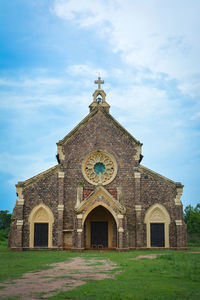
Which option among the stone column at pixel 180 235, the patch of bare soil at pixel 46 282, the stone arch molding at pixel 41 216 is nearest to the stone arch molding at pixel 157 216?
the stone column at pixel 180 235

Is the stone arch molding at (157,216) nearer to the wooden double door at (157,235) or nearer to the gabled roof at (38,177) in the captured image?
the wooden double door at (157,235)

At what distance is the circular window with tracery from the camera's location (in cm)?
3008

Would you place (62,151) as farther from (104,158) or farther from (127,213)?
(127,213)

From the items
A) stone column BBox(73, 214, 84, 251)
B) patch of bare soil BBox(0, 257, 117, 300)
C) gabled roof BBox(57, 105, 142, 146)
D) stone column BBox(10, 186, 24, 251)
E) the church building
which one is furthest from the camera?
gabled roof BBox(57, 105, 142, 146)

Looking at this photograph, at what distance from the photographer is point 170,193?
2973cm

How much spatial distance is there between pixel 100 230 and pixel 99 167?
5.70 m

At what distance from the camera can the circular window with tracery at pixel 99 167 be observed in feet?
98.7

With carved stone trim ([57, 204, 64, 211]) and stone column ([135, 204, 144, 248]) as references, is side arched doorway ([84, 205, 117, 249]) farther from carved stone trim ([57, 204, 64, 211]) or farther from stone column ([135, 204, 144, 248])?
carved stone trim ([57, 204, 64, 211])

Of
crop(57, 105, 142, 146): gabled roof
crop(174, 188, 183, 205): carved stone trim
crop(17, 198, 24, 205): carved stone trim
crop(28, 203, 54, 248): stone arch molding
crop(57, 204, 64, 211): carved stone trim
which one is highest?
crop(57, 105, 142, 146): gabled roof

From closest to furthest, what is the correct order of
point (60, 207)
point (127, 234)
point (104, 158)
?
point (127, 234), point (60, 207), point (104, 158)

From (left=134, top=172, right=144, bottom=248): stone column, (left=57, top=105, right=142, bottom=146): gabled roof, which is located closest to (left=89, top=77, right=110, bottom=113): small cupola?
(left=57, top=105, right=142, bottom=146): gabled roof

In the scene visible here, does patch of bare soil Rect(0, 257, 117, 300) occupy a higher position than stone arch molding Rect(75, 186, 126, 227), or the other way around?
stone arch molding Rect(75, 186, 126, 227)

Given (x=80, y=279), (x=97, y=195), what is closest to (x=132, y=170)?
(x=97, y=195)

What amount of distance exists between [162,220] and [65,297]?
2196 cm
